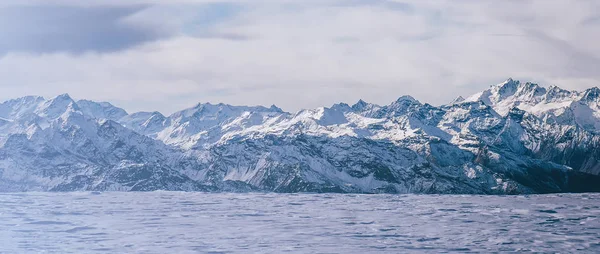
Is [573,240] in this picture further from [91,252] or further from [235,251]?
[91,252]

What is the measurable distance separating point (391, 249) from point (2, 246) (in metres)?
96.6

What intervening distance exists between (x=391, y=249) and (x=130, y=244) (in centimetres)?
6660

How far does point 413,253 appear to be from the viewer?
168500 millimetres

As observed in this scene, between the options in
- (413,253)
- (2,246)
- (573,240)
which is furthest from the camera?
(573,240)

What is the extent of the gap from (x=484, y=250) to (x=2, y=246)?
11877 centimetres

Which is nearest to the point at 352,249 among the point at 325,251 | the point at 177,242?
the point at 325,251

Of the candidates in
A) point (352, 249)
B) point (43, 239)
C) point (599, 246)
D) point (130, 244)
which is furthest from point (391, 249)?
point (43, 239)

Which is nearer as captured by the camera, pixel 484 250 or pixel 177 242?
pixel 484 250

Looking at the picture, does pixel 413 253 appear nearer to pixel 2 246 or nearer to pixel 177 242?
pixel 177 242

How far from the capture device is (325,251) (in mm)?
172500

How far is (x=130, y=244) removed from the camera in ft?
613

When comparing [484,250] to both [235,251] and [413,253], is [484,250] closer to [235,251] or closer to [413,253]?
[413,253]

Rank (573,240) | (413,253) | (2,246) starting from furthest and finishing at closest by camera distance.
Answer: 1. (573,240)
2. (2,246)
3. (413,253)

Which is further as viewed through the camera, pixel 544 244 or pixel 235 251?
pixel 544 244
